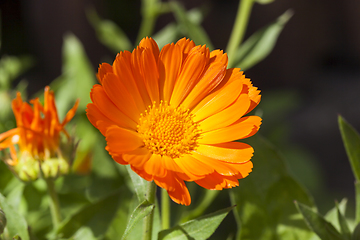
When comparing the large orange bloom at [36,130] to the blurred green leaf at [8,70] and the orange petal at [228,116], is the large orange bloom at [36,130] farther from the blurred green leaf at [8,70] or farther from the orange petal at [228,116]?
the blurred green leaf at [8,70]

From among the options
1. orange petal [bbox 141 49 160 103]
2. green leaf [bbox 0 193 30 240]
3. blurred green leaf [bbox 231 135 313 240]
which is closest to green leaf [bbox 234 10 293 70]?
blurred green leaf [bbox 231 135 313 240]

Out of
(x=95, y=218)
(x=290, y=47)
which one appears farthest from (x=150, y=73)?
(x=290, y=47)

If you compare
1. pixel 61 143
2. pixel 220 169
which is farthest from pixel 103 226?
pixel 220 169

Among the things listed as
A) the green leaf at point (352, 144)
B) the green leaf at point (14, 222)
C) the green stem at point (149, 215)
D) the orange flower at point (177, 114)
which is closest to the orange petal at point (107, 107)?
the orange flower at point (177, 114)

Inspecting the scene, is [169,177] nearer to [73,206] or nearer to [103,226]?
[103,226]

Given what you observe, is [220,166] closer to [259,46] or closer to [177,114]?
[177,114]
